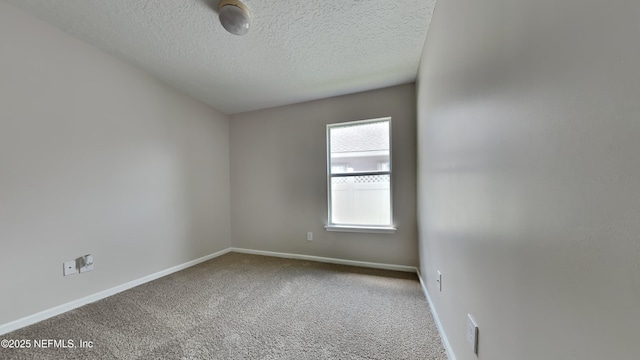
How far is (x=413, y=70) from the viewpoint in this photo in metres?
2.34

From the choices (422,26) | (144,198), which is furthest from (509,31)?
(144,198)

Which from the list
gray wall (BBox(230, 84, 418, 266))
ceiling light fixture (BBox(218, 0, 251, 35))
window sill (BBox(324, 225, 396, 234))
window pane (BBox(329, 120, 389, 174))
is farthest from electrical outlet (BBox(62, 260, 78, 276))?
window pane (BBox(329, 120, 389, 174))

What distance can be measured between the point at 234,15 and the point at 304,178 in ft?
6.58

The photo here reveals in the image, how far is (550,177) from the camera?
52 cm

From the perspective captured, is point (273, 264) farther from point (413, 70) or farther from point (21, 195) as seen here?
point (413, 70)

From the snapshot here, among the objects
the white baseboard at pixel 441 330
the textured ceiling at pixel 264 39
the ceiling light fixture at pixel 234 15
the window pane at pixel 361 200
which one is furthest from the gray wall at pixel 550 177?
the window pane at pixel 361 200

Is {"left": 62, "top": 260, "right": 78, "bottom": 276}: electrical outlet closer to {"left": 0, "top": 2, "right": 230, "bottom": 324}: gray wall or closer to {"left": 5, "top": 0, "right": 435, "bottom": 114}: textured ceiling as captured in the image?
{"left": 0, "top": 2, "right": 230, "bottom": 324}: gray wall

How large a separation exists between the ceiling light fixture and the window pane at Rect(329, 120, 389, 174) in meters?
1.67

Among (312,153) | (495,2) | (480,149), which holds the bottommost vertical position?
(480,149)

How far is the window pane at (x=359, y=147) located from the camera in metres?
2.81

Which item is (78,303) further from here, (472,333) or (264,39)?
(472,333)

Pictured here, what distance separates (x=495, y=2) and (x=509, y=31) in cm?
17

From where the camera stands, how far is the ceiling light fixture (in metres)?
1.49

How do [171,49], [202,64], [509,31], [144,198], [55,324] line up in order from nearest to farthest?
[509,31], [55,324], [171,49], [202,64], [144,198]
